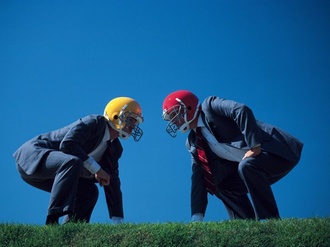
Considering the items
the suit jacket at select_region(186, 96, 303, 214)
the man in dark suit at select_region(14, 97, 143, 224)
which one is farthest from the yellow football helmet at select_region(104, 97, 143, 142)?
the suit jacket at select_region(186, 96, 303, 214)

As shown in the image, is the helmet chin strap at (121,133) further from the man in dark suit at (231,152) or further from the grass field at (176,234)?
the grass field at (176,234)

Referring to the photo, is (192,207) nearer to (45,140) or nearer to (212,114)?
(212,114)

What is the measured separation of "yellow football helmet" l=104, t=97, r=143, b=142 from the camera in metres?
7.59

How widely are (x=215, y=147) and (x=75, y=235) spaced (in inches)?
102

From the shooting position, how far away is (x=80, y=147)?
7.11m

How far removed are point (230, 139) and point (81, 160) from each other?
1999 millimetres

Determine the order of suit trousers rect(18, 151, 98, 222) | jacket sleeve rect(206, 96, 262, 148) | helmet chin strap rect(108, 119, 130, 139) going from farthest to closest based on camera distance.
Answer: helmet chin strap rect(108, 119, 130, 139)
jacket sleeve rect(206, 96, 262, 148)
suit trousers rect(18, 151, 98, 222)

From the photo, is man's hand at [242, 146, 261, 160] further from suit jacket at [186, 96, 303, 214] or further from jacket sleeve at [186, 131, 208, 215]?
jacket sleeve at [186, 131, 208, 215]

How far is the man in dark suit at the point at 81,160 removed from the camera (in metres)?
6.60

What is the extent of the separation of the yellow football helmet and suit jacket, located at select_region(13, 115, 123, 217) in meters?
0.17

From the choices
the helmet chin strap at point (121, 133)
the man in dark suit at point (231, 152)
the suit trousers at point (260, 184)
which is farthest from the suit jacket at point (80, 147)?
the suit trousers at point (260, 184)

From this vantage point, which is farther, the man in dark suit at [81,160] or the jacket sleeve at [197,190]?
the jacket sleeve at [197,190]

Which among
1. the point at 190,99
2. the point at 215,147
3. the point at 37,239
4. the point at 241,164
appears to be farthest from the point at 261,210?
the point at 37,239

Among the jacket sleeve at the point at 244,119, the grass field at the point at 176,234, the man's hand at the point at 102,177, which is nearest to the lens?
the grass field at the point at 176,234
